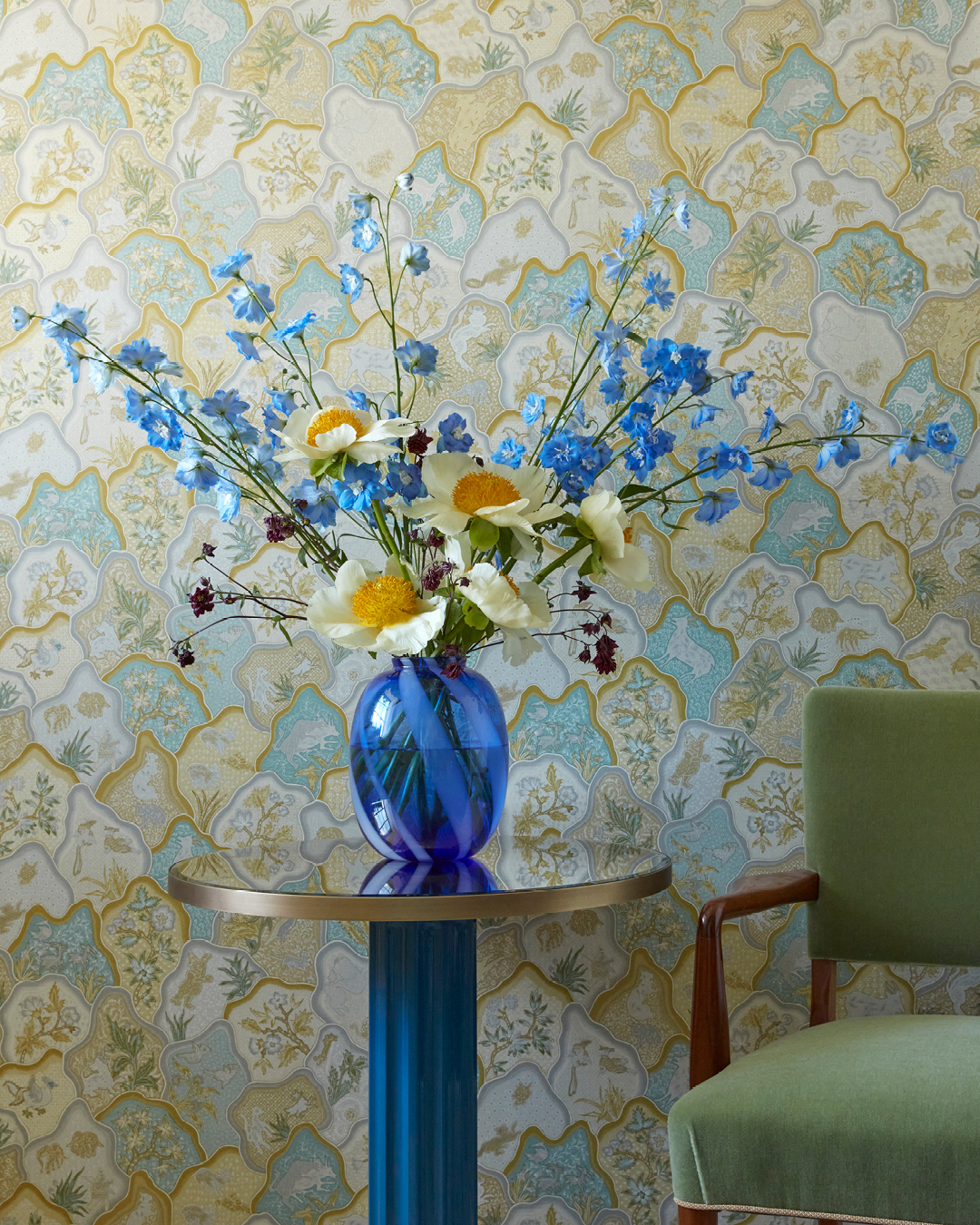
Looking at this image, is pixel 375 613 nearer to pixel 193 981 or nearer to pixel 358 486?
pixel 358 486

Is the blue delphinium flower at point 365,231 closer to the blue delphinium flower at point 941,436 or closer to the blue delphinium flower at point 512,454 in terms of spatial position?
the blue delphinium flower at point 512,454

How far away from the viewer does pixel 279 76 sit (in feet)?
5.98

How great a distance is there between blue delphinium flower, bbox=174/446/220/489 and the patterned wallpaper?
438 millimetres

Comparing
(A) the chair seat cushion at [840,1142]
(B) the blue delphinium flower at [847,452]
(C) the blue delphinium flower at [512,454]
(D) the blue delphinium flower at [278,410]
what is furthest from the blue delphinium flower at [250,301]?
(A) the chair seat cushion at [840,1142]

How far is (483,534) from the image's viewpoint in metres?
1.22

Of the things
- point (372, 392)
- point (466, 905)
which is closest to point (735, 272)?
point (372, 392)

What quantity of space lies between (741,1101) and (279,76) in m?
1.71

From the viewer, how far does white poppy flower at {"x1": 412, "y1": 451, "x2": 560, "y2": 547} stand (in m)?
1.22

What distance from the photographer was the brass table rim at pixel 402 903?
115 centimetres

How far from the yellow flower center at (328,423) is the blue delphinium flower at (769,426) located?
649 mm

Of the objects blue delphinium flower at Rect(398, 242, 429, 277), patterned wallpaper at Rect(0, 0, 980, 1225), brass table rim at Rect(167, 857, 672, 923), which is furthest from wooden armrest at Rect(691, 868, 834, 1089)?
blue delphinium flower at Rect(398, 242, 429, 277)

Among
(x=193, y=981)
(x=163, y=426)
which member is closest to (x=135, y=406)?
(x=163, y=426)

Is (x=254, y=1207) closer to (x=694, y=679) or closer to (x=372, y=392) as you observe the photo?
(x=694, y=679)

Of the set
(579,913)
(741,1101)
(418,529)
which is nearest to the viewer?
(741,1101)
